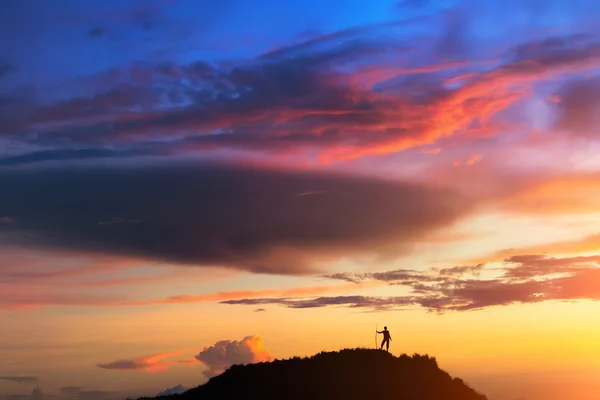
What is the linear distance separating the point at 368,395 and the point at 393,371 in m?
3.78

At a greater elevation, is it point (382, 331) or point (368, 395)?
point (382, 331)

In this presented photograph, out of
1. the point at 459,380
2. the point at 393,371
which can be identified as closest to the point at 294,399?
the point at 393,371

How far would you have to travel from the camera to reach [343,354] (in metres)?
82.2

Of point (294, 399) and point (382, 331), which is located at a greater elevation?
point (382, 331)

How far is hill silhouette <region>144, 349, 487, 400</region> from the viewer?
78125mm

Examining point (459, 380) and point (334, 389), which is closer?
point (334, 389)

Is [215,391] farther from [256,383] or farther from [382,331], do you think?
[382,331]

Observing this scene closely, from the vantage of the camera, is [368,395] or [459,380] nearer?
[368,395]

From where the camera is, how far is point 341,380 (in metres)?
79.2

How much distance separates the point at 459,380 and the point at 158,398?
27030 millimetres

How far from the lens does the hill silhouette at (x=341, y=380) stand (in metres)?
78.1

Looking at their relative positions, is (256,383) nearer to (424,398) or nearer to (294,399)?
(294,399)

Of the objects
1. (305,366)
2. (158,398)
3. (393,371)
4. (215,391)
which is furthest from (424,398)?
(158,398)

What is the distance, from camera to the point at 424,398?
261 feet
